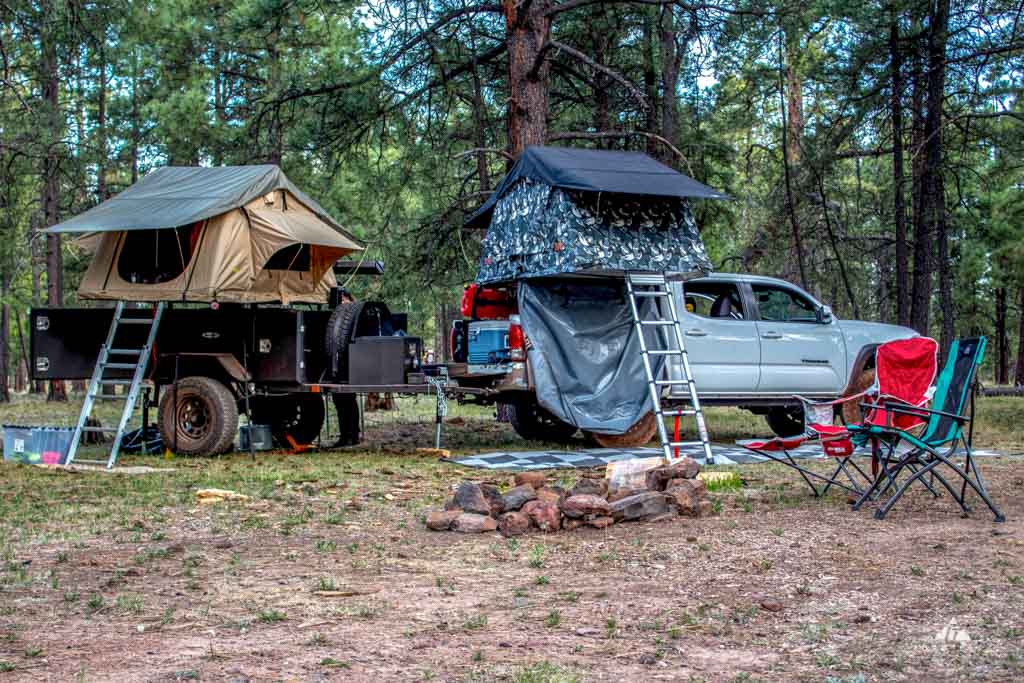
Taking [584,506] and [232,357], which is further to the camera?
[232,357]

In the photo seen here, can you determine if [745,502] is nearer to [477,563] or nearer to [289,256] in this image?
[477,563]

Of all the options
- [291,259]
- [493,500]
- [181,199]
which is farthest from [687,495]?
[181,199]

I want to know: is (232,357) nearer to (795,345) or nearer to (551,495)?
(551,495)

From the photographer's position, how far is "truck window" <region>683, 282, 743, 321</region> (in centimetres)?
1232

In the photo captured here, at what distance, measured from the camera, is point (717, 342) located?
12.0 metres

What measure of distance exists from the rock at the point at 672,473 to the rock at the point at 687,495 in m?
0.09

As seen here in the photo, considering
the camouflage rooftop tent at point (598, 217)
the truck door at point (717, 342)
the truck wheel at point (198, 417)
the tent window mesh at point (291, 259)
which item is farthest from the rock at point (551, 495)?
the tent window mesh at point (291, 259)

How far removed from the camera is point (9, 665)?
398 cm

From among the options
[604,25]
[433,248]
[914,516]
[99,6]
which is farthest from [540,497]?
[604,25]

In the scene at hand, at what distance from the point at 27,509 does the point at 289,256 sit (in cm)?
468

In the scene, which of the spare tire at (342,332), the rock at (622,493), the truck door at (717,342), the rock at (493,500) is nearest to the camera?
the rock at (493,500)

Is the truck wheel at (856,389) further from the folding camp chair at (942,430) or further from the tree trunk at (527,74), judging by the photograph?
the folding camp chair at (942,430)

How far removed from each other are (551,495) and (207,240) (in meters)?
5.46

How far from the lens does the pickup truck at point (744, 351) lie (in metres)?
11.4
